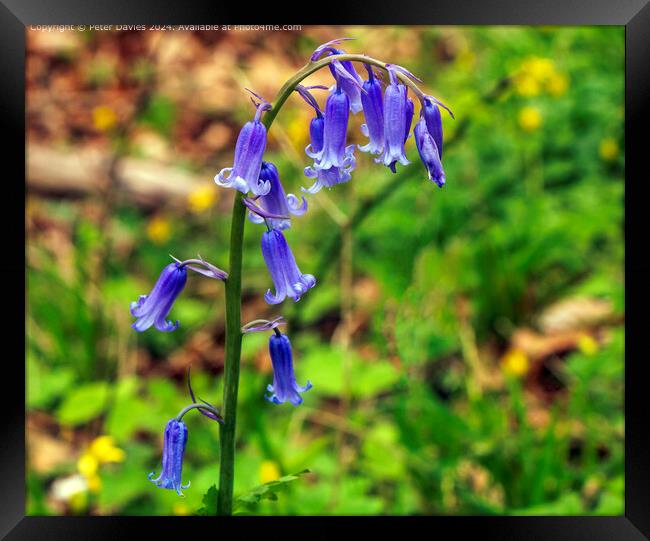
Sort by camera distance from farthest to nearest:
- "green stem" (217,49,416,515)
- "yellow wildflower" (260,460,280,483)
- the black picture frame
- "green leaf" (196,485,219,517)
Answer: "yellow wildflower" (260,460,280,483)
the black picture frame
"green leaf" (196,485,219,517)
"green stem" (217,49,416,515)

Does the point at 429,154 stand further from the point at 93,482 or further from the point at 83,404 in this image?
the point at 83,404

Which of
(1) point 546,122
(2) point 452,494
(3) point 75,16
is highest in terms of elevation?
(1) point 546,122

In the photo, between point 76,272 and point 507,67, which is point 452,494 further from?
point 507,67

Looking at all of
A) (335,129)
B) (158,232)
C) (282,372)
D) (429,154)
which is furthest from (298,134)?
(429,154)

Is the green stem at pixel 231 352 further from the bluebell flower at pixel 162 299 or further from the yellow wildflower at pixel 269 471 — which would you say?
the yellow wildflower at pixel 269 471

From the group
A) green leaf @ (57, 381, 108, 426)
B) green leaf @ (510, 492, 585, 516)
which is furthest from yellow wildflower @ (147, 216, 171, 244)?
green leaf @ (510, 492, 585, 516)

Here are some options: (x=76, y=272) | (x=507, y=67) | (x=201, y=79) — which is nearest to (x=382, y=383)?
(x=76, y=272)

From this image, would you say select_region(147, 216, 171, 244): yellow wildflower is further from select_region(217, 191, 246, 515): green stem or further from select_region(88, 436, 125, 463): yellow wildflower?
select_region(217, 191, 246, 515): green stem
